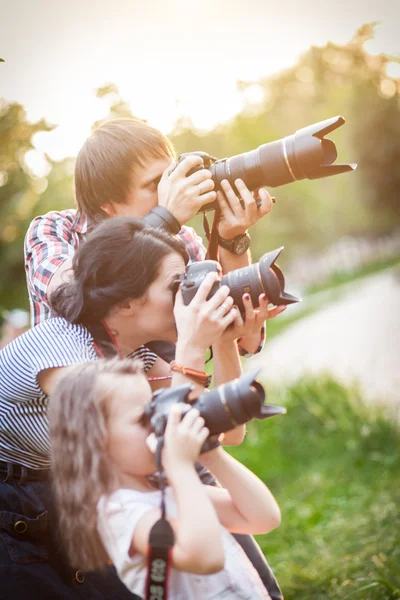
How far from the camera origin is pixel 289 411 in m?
7.04

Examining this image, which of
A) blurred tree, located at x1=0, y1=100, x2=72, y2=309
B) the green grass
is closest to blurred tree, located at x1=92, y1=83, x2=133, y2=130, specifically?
blurred tree, located at x1=0, y1=100, x2=72, y2=309

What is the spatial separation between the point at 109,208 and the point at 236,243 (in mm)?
451

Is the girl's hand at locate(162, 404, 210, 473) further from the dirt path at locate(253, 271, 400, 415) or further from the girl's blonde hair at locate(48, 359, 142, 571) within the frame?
the dirt path at locate(253, 271, 400, 415)

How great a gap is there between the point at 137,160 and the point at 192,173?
0.21 m

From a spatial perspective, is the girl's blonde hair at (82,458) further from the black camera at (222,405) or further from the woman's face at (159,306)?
the woman's face at (159,306)

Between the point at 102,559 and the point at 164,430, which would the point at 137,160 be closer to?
the point at 164,430

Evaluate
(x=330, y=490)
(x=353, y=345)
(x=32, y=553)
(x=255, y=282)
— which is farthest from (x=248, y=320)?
(x=353, y=345)

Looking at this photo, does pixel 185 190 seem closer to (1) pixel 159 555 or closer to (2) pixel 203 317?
(2) pixel 203 317

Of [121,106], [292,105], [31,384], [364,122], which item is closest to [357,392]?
[121,106]

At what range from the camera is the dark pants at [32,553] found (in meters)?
1.92

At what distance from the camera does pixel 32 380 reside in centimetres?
192

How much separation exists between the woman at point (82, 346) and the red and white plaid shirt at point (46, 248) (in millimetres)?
170

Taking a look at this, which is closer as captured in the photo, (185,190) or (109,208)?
(185,190)

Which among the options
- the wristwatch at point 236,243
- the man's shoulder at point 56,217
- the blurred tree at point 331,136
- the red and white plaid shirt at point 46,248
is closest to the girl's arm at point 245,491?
the red and white plaid shirt at point 46,248
